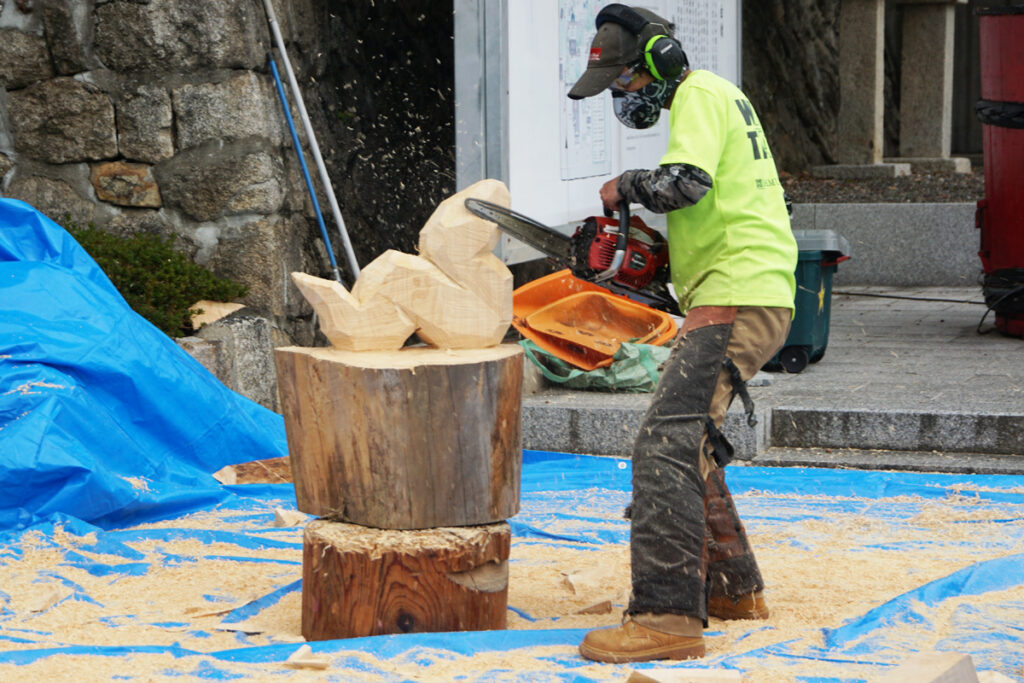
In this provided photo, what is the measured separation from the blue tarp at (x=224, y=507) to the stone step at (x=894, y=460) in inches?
5.6

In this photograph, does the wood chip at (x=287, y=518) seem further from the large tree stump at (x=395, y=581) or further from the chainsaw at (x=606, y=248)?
the chainsaw at (x=606, y=248)

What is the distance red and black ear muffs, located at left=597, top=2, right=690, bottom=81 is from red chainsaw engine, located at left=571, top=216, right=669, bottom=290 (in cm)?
40

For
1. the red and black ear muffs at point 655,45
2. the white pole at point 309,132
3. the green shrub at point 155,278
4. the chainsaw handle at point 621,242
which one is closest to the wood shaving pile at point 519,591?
the chainsaw handle at point 621,242

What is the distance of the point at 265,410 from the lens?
504cm

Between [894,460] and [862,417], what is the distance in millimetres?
233

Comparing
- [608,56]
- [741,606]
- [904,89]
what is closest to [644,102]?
[608,56]

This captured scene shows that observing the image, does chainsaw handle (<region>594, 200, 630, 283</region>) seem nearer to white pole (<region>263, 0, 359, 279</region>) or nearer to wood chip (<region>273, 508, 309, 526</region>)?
wood chip (<region>273, 508, 309, 526</region>)

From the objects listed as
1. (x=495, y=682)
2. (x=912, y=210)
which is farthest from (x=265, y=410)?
(x=912, y=210)

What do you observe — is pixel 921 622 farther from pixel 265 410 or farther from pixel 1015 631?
pixel 265 410

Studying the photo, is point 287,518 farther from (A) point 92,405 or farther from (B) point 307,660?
(B) point 307,660

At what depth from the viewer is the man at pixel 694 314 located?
2.91 metres

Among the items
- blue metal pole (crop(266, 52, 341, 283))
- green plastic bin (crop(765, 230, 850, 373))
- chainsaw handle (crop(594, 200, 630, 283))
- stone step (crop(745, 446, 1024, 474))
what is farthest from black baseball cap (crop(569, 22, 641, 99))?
green plastic bin (crop(765, 230, 850, 373))

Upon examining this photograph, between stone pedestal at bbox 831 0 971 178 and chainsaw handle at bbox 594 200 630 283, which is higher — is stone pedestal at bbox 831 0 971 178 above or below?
above

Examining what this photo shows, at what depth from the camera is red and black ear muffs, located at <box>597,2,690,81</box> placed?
120 inches
